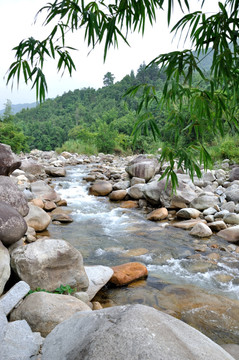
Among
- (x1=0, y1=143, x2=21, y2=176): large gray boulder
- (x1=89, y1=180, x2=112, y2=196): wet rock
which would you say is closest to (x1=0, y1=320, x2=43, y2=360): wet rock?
(x1=0, y1=143, x2=21, y2=176): large gray boulder

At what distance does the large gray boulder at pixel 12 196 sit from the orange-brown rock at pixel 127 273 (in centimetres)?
→ 182

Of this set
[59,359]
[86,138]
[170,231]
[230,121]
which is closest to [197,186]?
[170,231]

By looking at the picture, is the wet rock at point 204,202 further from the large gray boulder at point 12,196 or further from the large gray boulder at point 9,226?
the large gray boulder at point 9,226

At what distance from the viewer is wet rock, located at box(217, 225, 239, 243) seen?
4750 mm

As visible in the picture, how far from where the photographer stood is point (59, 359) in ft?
3.85

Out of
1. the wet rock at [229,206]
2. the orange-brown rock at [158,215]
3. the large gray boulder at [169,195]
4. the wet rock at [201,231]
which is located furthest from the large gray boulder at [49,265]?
the wet rock at [229,206]

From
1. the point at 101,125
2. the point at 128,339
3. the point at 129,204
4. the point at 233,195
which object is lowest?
the point at 129,204

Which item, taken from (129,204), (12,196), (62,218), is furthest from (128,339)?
(129,204)

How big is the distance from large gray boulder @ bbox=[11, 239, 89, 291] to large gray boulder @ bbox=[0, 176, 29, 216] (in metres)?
1.50

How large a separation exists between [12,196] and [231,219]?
4.05 m

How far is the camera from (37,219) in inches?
202

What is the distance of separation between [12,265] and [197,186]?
6.13m

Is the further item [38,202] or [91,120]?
[91,120]

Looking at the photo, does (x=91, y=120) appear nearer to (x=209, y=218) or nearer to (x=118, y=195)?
(x=118, y=195)
